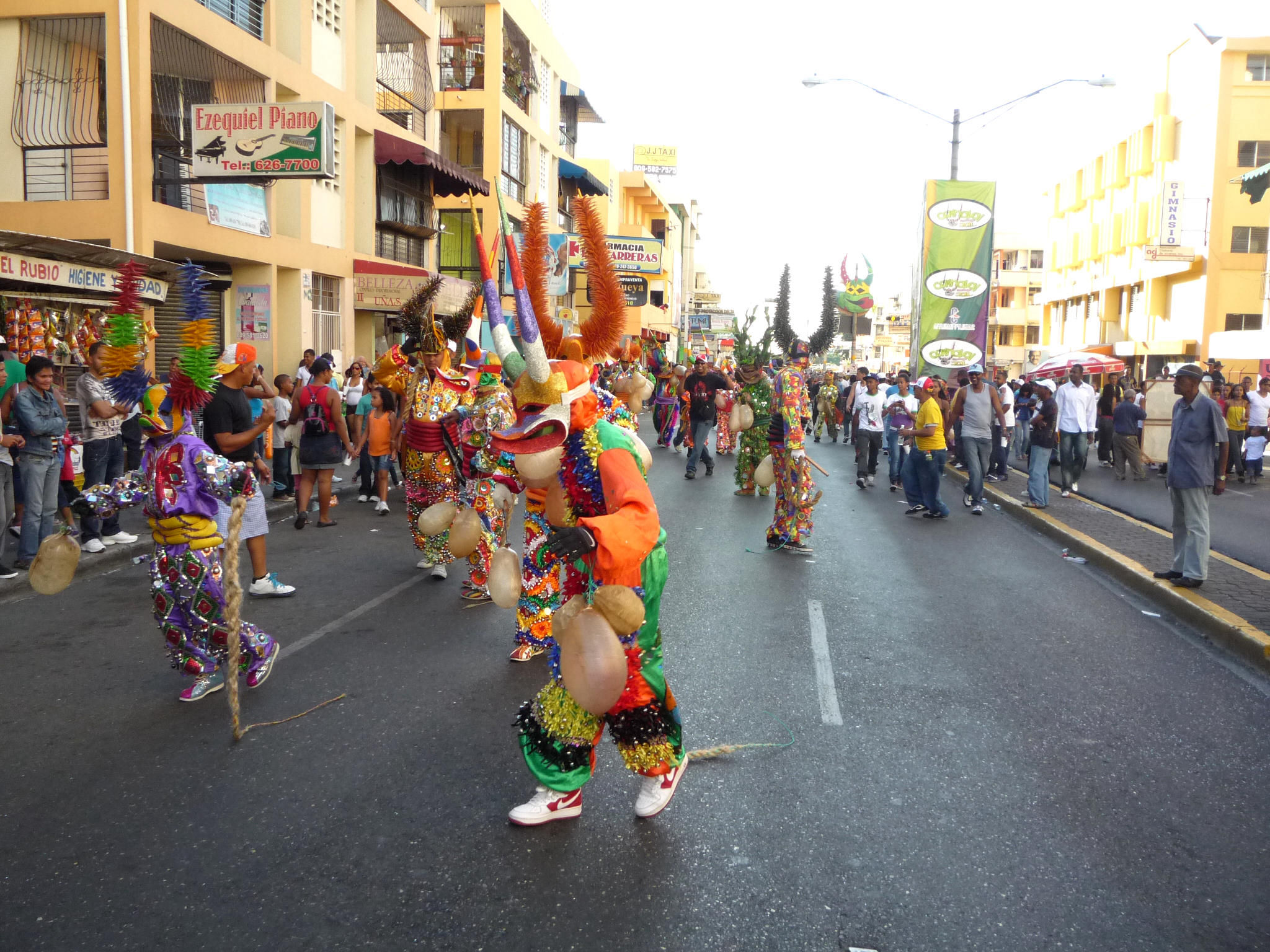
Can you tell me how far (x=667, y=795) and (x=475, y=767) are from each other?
3.12 feet

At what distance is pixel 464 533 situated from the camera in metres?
4.29

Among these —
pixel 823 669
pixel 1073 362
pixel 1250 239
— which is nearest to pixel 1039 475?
pixel 1073 362

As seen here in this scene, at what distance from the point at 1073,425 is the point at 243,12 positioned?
1493cm

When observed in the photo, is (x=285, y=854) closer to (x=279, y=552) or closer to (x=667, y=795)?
(x=667, y=795)

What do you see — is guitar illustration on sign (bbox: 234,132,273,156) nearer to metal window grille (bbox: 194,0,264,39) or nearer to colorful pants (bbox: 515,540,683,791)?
metal window grille (bbox: 194,0,264,39)

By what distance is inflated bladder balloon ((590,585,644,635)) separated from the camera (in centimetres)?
295

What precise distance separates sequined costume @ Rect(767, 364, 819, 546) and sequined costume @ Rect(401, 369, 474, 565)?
3.18 m

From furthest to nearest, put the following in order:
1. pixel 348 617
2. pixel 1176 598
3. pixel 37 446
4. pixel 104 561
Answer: pixel 104 561 < pixel 37 446 < pixel 1176 598 < pixel 348 617

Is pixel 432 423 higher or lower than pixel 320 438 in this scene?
higher

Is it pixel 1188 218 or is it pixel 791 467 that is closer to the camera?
pixel 791 467

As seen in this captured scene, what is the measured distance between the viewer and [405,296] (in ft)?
64.3

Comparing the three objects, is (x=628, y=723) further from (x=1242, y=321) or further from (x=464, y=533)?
(x=1242, y=321)

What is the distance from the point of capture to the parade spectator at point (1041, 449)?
1253 centimetres

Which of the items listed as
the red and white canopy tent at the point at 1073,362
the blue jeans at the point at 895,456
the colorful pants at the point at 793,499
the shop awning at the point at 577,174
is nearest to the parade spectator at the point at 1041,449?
the blue jeans at the point at 895,456
